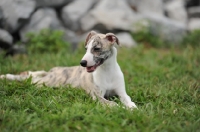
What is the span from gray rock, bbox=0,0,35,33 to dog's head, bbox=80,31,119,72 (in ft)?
14.2

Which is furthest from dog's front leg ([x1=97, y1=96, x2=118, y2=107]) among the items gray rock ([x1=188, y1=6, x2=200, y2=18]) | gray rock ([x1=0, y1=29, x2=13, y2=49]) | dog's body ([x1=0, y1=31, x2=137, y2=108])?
gray rock ([x1=188, y1=6, x2=200, y2=18])

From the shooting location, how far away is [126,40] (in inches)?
411

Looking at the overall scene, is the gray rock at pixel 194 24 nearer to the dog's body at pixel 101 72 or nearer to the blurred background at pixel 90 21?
the blurred background at pixel 90 21

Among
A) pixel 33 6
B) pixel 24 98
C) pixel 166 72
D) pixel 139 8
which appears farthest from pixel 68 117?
pixel 139 8

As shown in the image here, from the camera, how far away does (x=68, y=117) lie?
422 centimetres

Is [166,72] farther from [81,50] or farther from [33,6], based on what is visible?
[33,6]

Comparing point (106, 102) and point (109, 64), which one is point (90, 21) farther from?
point (106, 102)

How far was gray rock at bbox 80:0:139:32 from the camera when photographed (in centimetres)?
1066

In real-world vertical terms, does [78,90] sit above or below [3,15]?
below

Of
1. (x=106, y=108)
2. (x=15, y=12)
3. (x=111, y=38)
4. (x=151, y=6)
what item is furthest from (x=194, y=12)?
(x=106, y=108)

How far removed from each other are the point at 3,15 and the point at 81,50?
2.59 metres

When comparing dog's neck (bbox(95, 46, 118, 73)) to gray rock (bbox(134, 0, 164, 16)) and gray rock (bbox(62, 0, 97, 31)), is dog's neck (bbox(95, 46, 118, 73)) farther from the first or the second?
gray rock (bbox(134, 0, 164, 16))

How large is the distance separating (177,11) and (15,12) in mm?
7537

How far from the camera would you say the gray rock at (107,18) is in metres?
10.7
